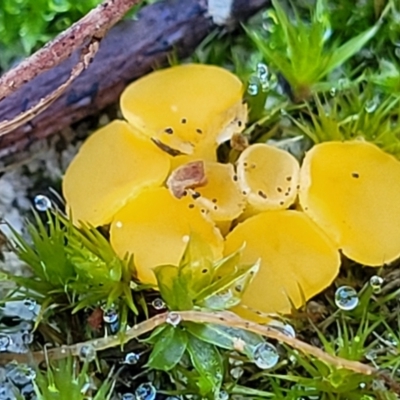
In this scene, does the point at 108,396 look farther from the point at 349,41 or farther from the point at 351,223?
the point at 349,41

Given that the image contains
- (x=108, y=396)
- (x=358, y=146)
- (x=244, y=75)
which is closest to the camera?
(x=108, y=396)

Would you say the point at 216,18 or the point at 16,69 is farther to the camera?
the point at 216,18

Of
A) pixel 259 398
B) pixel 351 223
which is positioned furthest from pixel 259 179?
pixel 259 398

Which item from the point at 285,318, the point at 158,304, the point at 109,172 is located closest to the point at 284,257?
the point at 285,318

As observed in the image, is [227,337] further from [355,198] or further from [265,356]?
[355,198]

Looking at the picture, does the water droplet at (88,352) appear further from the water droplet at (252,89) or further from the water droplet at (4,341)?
the water droplet at (252,89)
